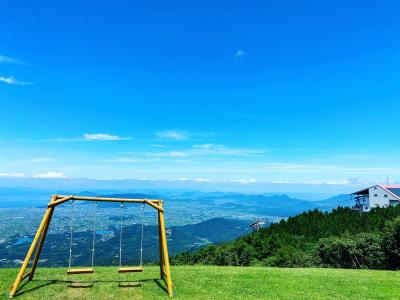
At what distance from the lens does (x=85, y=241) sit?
152375 mm

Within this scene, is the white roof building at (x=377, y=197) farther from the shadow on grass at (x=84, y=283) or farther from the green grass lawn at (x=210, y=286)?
the shadow on grass at (x=84, y=283)

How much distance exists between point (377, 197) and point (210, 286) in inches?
2385

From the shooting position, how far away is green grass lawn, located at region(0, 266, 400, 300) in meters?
10.7

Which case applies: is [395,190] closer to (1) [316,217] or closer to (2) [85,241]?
(1) [316,217]

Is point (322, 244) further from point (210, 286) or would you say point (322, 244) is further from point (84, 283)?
point (84, 283)

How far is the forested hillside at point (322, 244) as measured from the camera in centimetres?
2631

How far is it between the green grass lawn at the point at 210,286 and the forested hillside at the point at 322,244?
13.6 meters

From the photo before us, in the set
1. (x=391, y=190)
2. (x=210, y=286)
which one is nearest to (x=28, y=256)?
(x=210, y=286)

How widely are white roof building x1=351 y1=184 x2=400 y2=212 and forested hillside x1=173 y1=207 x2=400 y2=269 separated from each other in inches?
423

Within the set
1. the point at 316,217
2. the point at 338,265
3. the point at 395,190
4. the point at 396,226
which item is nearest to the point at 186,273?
the point at 396,226

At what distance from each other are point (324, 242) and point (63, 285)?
1033 inches

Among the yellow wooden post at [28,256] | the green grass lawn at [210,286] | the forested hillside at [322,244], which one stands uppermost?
the yellow wooden post at [28,256]

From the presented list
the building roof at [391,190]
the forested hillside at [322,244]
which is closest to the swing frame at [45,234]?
the forested hillside at [322,244]

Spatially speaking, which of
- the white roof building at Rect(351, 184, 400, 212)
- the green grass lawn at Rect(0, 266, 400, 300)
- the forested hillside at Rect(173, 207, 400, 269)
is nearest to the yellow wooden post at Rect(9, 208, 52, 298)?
the green grass lawn at Rect(0, 266, 400, 300)
